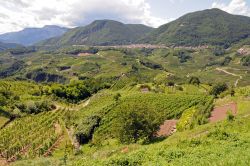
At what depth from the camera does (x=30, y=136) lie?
3226 inches

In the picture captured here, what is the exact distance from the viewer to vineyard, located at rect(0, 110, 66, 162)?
70312 mm

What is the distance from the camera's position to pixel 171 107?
93.2 meters

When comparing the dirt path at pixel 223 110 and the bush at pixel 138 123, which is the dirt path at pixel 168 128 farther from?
the bush at pixel 138 123

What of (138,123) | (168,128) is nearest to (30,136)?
(168,128)

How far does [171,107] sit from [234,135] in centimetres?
5344

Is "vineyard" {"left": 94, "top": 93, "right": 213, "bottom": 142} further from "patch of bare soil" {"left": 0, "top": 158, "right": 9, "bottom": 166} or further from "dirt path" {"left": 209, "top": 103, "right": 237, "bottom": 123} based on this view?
"patch of bare soil" {"left": 0, "top": 158, "right": 9, "bottom": 166}

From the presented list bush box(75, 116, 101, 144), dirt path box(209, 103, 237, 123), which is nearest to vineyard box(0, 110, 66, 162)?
bush box(75, 116, 101, 144)

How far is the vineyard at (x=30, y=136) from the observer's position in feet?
231

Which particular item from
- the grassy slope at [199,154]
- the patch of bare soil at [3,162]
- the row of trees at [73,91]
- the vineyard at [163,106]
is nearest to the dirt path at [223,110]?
the vineyard at [163,106]

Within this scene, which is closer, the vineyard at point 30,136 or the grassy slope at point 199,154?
the grassy slope at point 199,154

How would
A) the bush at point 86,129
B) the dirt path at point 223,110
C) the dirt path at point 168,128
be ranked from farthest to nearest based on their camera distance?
1. the bush at point 86,129
2. the dirt path at point 168,128
3. the dirt path at point 223,110

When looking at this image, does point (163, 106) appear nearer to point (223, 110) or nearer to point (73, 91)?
point (223, 110)

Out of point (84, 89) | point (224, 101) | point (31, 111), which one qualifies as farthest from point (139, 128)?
point (84, 89)

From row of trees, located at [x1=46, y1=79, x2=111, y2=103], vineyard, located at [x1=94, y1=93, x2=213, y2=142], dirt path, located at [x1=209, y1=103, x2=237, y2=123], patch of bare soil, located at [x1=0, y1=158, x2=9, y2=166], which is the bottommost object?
row of trees, located at [x1=46, y1=79, x2=111, y2=103]
